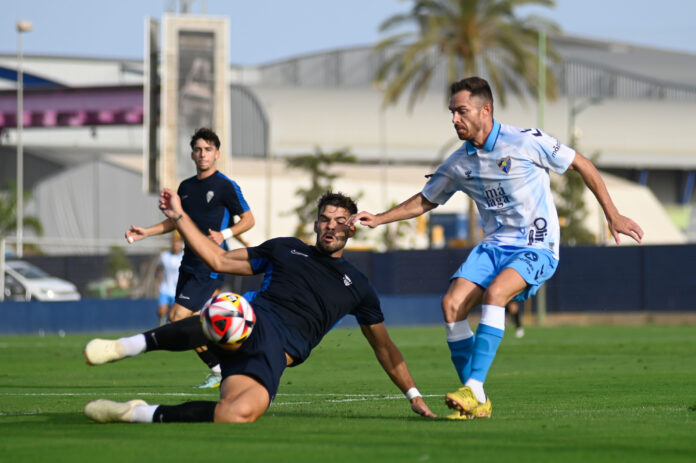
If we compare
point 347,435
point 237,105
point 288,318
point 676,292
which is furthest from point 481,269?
point 237,105

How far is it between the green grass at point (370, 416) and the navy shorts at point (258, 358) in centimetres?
31

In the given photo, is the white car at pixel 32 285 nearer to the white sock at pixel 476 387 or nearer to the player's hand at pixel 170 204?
the white sock at pixel 476 387

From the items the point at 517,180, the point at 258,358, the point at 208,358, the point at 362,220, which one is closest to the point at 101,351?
the point at 258,358

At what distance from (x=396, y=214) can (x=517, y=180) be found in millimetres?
872

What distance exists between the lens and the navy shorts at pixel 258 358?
7938 mm

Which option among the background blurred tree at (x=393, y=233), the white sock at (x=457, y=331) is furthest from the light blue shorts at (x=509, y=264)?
the background blurred tree at (x=393, y=233)

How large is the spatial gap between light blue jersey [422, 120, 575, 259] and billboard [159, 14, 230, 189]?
109 ft

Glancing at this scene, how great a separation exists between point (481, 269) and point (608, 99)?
84185 millimetres

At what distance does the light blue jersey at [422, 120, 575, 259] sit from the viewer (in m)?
8.75

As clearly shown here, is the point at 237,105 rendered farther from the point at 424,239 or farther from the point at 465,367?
the point at 465,367

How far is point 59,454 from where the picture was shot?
20.8 ft

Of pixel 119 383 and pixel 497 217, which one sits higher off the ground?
pixel 497 217

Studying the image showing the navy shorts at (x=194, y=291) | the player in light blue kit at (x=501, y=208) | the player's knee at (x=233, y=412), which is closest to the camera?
the player's knee at (x=233, y=412)

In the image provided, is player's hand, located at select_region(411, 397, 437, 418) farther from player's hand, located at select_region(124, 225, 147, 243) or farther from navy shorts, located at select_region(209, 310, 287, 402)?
player's hand, located at select_region(124, 225, 147, 243)
